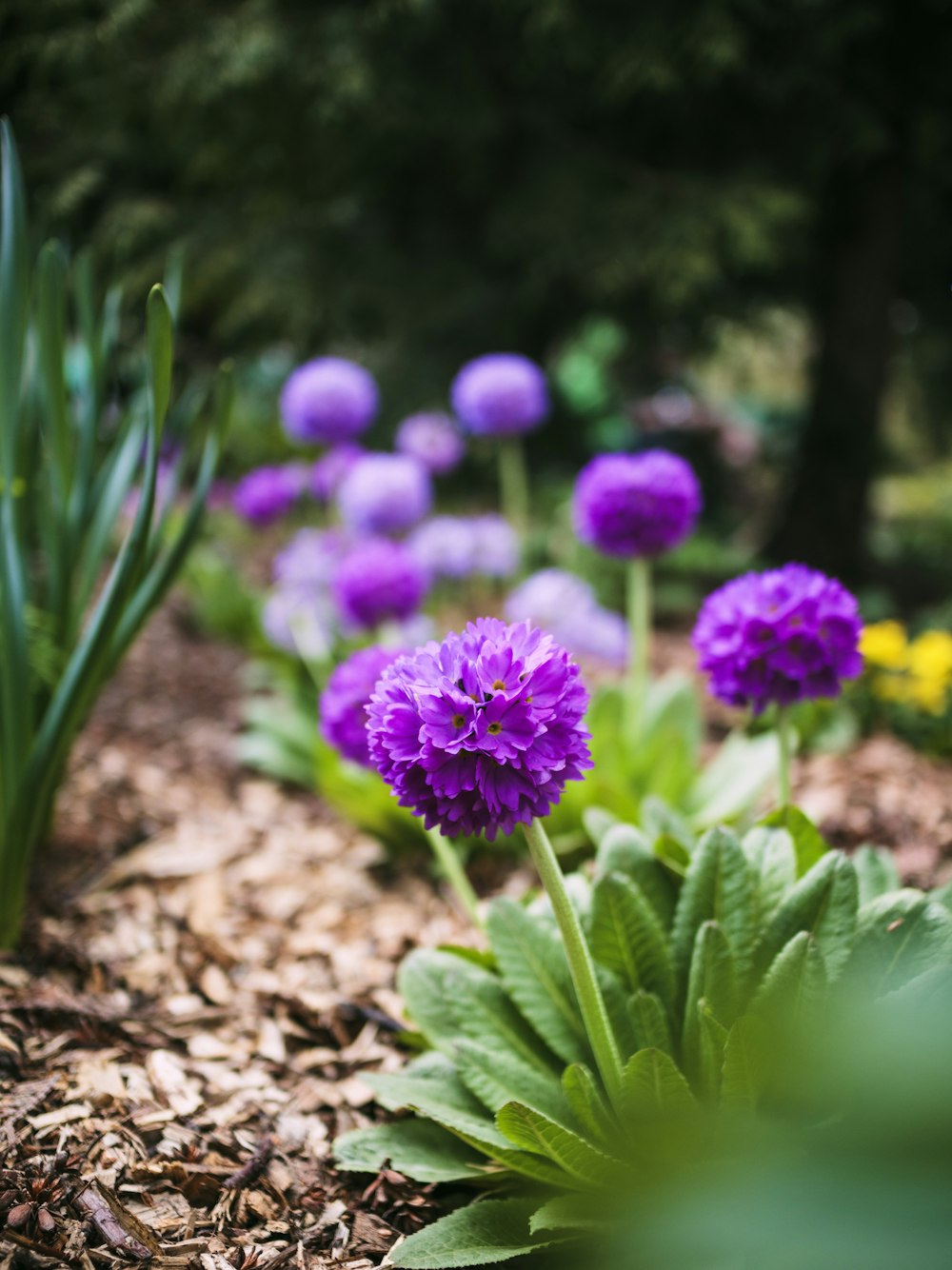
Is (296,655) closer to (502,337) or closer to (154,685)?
(154,685)

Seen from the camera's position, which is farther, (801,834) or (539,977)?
(801,834)

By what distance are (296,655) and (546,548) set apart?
5.83 feet

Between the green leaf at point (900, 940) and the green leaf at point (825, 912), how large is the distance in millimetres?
24

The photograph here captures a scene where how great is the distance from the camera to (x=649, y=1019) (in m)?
1.28

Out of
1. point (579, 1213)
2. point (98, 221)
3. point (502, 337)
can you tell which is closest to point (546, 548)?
point (502, 337)

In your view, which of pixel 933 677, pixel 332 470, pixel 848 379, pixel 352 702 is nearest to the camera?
pixel 352 702

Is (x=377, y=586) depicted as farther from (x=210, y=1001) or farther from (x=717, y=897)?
(x=717, y=897)

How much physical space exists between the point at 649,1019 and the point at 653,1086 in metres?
0.15

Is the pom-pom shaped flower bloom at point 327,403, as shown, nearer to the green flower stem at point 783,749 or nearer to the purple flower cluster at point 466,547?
the purple flower cluster at point 466,547

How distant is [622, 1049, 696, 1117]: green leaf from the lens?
1.11 meters

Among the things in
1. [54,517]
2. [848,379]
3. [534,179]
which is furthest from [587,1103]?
[534,179]

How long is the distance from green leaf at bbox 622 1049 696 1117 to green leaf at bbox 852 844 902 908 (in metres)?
0.53

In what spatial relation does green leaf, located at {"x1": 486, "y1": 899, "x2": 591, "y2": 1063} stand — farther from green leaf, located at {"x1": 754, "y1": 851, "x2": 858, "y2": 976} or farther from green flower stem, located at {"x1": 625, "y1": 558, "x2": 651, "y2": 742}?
green flower stem, located at {"x1": 625, "y1": 558, "x2": 651, "y2": 742}

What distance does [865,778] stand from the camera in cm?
262
